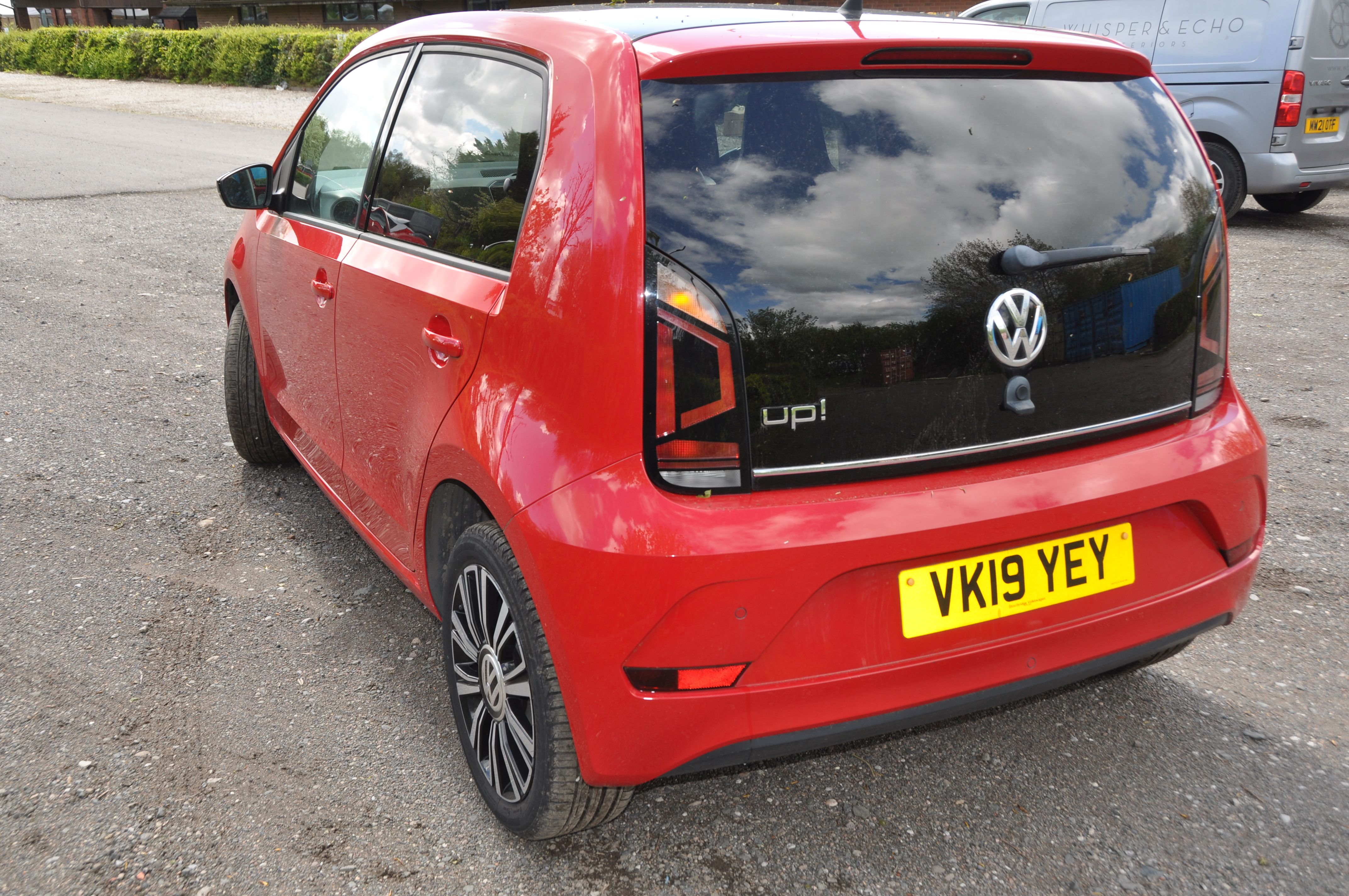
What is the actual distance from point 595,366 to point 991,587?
0.87 meters

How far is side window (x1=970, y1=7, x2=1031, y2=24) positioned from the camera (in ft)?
34.9

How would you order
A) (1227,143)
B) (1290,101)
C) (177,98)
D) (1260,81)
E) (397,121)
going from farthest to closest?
(177,98) < (1227,143) < (1260,81) < (1290,101) < (397,121)

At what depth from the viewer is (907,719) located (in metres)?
2.03

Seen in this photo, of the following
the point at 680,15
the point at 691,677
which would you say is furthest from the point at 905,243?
the point at 691,677

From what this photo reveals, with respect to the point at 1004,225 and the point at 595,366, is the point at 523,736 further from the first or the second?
the point at 1004,225

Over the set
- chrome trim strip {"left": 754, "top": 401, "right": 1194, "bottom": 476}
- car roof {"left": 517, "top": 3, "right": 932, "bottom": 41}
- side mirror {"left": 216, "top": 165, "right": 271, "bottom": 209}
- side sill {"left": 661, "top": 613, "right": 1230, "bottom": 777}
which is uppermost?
car roof {"left": 517, "top": 3, "right": 932, "bottom": 41}

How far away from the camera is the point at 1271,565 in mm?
3586

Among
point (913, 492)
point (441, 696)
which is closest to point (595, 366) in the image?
point (913, 492)

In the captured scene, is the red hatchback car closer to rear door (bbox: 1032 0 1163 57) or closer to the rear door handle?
the rear door handle

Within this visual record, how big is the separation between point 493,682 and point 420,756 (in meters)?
0.50

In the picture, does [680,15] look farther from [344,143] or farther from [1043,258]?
[344,143]

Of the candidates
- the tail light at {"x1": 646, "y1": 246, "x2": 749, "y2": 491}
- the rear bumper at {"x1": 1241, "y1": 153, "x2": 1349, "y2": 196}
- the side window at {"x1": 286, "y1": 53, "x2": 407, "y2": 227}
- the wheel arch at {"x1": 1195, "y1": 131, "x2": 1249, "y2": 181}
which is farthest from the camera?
the wheel arch at {"x1": 1195, "y1": 131, "x2": 1249, "y2": 181}

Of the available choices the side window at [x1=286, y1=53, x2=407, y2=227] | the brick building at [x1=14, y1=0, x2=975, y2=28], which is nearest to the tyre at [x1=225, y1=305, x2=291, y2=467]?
the side window at [x1=286, y1=53, x2=407, y2=227]

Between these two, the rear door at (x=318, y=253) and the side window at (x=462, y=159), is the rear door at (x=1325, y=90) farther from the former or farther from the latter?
the side window at (x=462, y=159)
